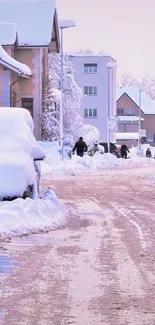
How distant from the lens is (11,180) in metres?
11.9

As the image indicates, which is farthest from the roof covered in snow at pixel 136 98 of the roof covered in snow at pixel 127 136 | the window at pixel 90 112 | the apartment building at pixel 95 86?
the window at pixel 90 112

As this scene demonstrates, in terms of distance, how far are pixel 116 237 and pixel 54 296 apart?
13.4 feet

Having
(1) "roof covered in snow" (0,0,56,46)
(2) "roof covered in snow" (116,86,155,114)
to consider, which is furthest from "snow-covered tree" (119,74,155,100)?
(1) "roof covered in snow" (0,0,56,46)

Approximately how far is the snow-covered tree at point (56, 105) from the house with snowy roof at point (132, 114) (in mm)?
40992

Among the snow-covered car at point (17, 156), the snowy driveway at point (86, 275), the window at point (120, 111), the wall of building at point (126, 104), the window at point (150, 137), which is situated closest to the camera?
the snowy driveway at point (86, 275)

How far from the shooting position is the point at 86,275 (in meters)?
7.55

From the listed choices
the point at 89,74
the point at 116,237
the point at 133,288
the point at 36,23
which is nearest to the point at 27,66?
the point at 36,23

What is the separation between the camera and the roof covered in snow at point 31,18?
40656mm

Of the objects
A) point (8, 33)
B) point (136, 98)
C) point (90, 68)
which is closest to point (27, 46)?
point (8, 33)

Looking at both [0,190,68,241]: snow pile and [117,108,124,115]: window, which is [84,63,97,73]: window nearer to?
[117,108,124,115]: window

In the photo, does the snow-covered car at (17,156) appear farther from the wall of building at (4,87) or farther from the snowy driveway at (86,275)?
the wall of building at (4,87)

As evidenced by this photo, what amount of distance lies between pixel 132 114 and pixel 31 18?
6728cm

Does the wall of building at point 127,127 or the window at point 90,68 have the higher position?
the window at point 90,68

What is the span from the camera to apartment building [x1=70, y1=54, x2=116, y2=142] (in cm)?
8125
